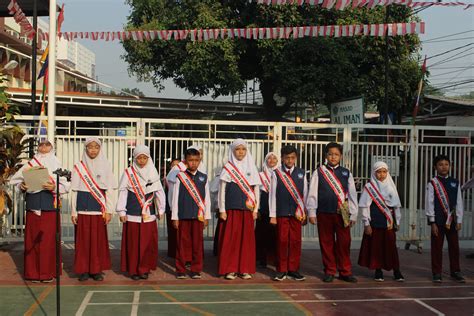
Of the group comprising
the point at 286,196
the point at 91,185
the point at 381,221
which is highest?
the point at 91,185

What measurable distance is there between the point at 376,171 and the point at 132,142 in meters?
4.37

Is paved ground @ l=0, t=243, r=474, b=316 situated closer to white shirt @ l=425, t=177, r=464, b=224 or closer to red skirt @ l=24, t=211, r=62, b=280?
red skirt @ l=24, t=211, r=62, b=280

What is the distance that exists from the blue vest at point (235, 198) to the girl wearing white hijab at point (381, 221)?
1558 mm

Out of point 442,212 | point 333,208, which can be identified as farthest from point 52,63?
point 442,212

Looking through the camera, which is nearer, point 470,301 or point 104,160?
point 470,301

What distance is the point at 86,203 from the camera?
761 cm

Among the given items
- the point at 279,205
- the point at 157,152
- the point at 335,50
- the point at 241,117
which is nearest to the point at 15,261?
the point at 157,152

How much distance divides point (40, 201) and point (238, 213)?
99.7 inches

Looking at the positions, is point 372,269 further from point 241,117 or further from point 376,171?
point 241,117

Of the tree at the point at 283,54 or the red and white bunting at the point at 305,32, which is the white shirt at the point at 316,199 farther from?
the tree at the point at 283,54

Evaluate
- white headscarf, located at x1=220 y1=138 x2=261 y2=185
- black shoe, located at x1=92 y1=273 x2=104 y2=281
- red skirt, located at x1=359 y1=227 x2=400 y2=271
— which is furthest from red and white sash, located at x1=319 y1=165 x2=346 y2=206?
black shoe, located at x1=92 y1=273 x2=104 y2=281

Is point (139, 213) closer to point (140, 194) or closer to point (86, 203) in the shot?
point (140, 194)

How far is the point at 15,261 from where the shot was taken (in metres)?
8.84

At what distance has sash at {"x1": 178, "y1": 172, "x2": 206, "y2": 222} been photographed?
7.92 metres
